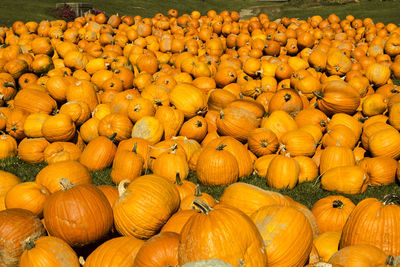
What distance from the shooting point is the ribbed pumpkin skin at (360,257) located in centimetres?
239

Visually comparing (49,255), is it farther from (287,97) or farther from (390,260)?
(287,97)

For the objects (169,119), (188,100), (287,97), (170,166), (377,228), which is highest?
(287,97)

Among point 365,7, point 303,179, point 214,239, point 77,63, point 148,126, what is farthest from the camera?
point 365,7

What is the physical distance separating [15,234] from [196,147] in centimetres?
307

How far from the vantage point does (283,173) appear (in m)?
4.51

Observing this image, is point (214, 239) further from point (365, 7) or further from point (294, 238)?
point (365, 7)

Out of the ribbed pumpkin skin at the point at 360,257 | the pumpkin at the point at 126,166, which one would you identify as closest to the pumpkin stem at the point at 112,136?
the pumpkin at the point at 126,166

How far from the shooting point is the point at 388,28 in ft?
39.2

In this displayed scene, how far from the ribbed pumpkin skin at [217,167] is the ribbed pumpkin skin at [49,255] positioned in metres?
2.20

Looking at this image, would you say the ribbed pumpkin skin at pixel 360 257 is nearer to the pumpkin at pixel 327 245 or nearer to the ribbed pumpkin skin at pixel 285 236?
the ribbed pumpkin skin at pixel 285 236

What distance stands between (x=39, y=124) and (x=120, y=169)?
2.12 metres

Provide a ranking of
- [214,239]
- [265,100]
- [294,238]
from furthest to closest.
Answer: [265,100] < [294,238] < [214,239]

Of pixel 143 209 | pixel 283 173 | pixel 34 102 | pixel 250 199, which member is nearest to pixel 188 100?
pixel 283 173

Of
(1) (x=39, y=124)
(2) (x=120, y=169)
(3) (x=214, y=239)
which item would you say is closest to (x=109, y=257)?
(3) (x=214, y=239)
